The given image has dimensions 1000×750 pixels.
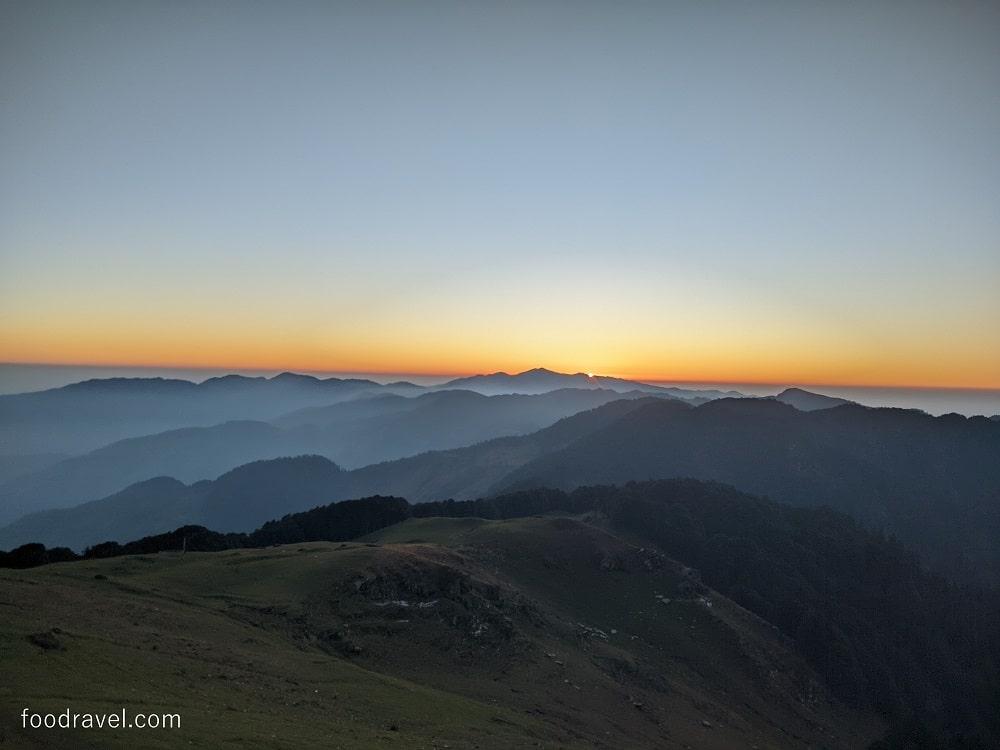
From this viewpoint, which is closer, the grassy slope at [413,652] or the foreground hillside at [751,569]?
the grassy slope at [413,652]

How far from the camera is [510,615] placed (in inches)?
2247

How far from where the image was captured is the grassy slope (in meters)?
24.2

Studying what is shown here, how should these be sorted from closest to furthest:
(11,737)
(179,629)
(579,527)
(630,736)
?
(11,737) < (179,629) < (630,736) < (579,527)

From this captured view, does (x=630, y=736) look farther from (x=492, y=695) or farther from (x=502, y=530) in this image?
(x=502, y=530)

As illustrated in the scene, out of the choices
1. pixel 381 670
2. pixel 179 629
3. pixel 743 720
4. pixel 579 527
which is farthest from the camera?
pixel 579 527

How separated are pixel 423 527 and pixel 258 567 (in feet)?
141

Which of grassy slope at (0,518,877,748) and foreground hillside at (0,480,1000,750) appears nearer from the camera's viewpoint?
grassy slope at (0,518,877,748)

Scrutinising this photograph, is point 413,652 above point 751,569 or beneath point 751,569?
above

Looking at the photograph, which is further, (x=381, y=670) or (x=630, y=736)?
(x=630, y=736)

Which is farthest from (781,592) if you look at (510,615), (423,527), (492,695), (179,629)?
(179,629)

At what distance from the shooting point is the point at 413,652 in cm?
4594

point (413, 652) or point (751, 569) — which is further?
point (751, 569)

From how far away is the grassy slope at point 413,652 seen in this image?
79.6 feet

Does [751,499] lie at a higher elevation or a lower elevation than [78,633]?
lower
